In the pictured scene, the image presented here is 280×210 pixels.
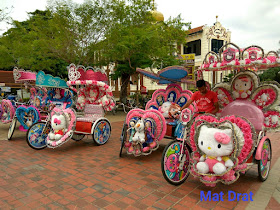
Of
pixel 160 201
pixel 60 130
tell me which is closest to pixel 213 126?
pixel 160 201

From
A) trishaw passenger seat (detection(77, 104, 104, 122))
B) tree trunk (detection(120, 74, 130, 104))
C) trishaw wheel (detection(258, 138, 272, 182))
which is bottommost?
trishaw wheel (detection(258, 138, 272, 182))

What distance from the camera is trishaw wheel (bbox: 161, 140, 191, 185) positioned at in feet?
11.5

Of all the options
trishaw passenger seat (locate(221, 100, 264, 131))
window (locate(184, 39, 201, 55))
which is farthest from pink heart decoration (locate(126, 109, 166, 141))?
window (locate(184, 39, 201, 55))

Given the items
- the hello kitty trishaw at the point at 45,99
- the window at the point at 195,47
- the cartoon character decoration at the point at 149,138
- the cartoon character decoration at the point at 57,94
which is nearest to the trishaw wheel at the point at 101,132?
the hello kitty trishaw at the point at 45,99

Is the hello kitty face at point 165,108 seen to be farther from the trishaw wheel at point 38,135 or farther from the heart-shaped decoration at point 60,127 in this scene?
the trishaw wheel at point 38,135

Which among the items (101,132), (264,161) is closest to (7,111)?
(101,132)

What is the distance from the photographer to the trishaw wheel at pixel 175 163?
138 inches

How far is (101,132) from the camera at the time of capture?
6207 millimetres

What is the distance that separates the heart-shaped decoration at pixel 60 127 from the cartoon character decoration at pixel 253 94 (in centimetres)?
361

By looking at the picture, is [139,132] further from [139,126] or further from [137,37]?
[137,37]

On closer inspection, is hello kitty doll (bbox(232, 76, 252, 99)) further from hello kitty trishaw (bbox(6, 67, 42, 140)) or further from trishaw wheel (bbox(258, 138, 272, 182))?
hello kitty trishaw (bbox(6, 67, 42, 140))

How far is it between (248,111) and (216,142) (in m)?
1.64

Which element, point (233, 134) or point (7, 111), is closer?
point (233, 134)

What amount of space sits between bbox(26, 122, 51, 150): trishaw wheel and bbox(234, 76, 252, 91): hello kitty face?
4.74 meters
